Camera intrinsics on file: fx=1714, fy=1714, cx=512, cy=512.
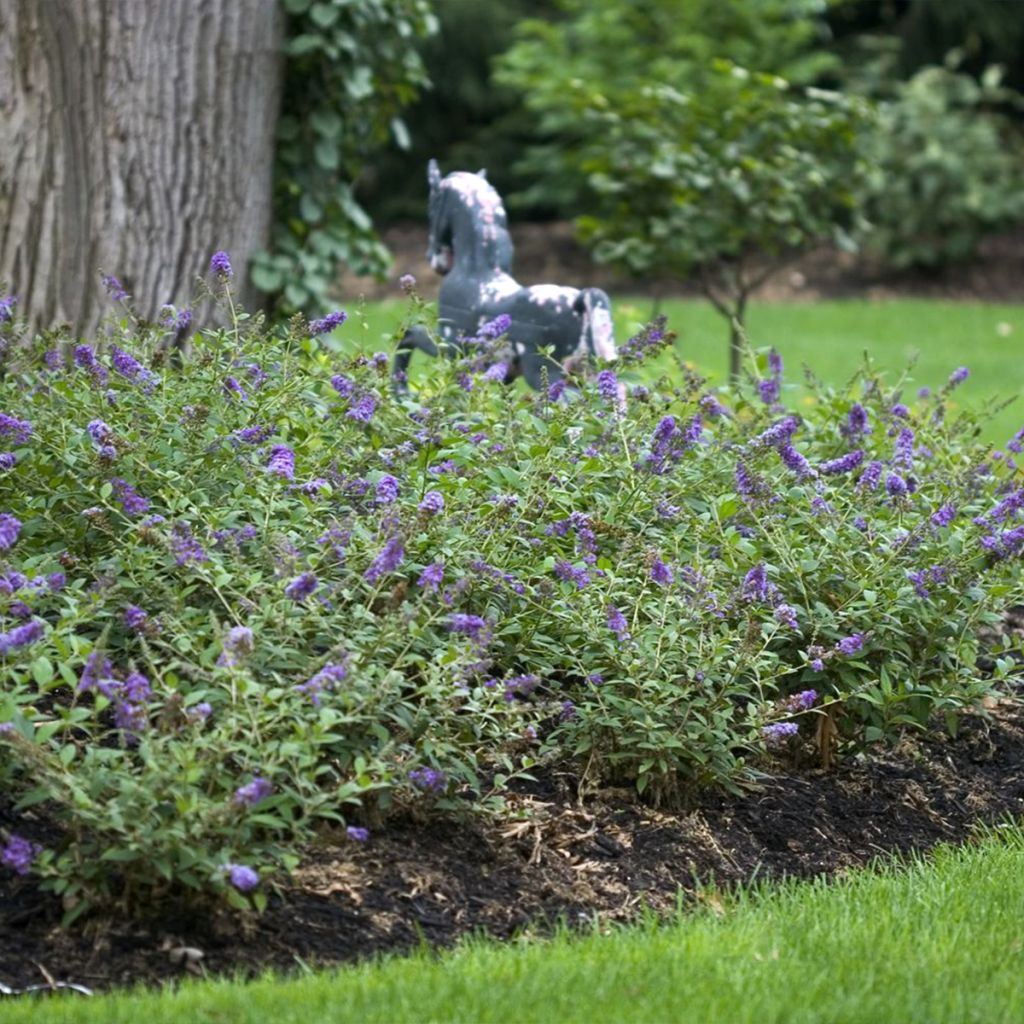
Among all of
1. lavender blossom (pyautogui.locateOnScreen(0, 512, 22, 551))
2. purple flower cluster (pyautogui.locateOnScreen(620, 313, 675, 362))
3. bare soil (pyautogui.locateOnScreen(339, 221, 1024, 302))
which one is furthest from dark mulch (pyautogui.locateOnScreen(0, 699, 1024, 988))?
bare soil (pyautogui.locateOnScreen(339, 221, 1024, 302))

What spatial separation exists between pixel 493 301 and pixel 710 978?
3355 mm

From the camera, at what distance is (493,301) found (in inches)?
242

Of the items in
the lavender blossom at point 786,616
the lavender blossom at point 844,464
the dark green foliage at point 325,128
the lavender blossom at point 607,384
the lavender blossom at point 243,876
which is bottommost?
the lavender blossom at point 243,876

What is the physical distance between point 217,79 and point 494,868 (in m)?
4.59

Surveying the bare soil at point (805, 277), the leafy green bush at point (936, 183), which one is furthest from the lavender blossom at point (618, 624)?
the leafy green bush at point (936, 183)

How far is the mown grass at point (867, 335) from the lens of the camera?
12609mm

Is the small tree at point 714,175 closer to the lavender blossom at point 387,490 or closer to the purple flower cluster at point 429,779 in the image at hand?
the lavender blossom at point 387,490

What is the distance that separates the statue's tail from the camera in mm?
5699

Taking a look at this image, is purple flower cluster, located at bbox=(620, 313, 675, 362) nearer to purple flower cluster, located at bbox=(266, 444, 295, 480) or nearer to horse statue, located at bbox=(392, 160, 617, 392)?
horse statue, located at bbox=(392, 160, 617, 392)

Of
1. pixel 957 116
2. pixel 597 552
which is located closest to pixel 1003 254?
pixel 957 116

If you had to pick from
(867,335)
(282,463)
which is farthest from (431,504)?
(867,335)

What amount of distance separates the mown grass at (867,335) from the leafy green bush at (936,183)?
31.2 inches

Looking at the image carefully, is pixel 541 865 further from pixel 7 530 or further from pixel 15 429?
pixel 15 429

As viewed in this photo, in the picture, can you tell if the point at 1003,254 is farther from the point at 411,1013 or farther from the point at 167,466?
the point at 411,1013
